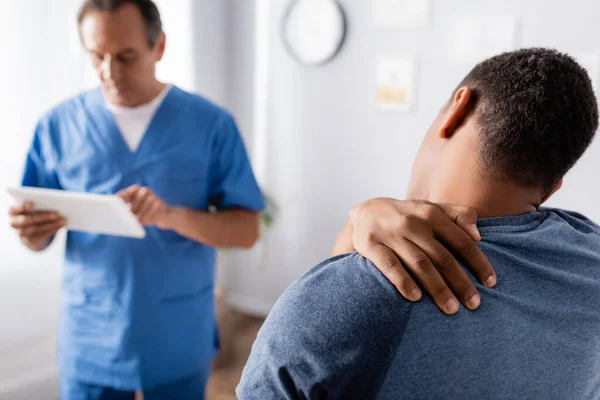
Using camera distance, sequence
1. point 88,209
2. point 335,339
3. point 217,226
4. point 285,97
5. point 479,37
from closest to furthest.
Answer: point 335,339 < point 88,209 < point 217,226 < point 479,37 < point 285,97

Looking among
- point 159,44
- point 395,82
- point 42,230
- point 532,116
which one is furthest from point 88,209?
point 395,82

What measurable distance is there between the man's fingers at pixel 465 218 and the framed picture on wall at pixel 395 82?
82.1 inches

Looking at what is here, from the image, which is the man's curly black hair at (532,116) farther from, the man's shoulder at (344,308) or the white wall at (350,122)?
the white wall at (350,122)

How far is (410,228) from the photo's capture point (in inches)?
24.3

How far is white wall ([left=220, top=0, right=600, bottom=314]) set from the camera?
2309 millimetres

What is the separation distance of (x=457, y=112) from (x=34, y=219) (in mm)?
1087

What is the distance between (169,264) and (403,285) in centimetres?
99

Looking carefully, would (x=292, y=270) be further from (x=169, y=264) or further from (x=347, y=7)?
(x=169, y=264)

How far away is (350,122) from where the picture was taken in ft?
9.29

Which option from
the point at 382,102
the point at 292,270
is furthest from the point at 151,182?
the point at 292,270

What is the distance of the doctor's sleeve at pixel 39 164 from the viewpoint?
149 centimetres

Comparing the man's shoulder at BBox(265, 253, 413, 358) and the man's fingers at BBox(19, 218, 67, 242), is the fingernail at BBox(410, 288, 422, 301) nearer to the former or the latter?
the man's shoulder at BBox(265, 253, 413, 358)

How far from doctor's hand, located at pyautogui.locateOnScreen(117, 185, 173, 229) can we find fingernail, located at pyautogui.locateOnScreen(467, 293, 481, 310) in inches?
36.5

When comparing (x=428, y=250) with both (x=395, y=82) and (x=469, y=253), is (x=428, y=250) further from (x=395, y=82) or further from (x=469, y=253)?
(x=395, y=82)
